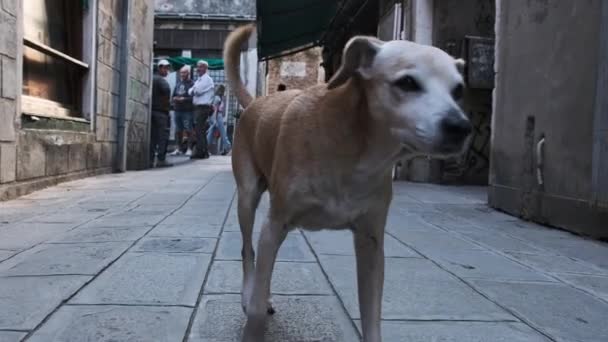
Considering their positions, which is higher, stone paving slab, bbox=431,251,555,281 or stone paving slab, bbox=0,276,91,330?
stone paving slab, bbox=431,251,555,281

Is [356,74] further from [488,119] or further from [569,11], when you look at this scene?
[488,119]

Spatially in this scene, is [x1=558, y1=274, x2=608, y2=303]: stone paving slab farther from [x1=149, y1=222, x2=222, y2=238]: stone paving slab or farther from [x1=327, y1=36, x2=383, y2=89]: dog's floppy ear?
[x1=149, y1=222, x2=222, y2=238]: stone paving slab

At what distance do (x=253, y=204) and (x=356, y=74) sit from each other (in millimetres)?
920

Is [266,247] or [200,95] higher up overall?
[200,95]

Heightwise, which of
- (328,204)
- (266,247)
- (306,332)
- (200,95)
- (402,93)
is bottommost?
(306,332)

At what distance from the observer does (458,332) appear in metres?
2.37

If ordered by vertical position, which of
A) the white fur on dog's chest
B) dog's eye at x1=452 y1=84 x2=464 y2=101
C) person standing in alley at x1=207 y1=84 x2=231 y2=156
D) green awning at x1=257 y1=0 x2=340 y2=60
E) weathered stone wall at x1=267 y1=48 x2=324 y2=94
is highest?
weathered stone wall at x1=267 y1=48 x2=324 y2=94

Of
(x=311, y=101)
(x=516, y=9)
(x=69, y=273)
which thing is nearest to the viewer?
(x=311, y=101)

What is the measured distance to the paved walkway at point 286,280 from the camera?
235 cm

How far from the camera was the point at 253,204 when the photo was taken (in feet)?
8.54

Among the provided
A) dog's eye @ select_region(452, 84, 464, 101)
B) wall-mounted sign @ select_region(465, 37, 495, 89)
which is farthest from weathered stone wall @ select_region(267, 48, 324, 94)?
dog's eye @ select_region(452, 84, 464, 101)

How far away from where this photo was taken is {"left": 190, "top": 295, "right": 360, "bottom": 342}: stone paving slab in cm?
226

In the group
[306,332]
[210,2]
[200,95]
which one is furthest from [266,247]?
[210,2]

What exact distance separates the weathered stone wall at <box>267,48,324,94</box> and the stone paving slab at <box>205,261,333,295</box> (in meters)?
18.9
